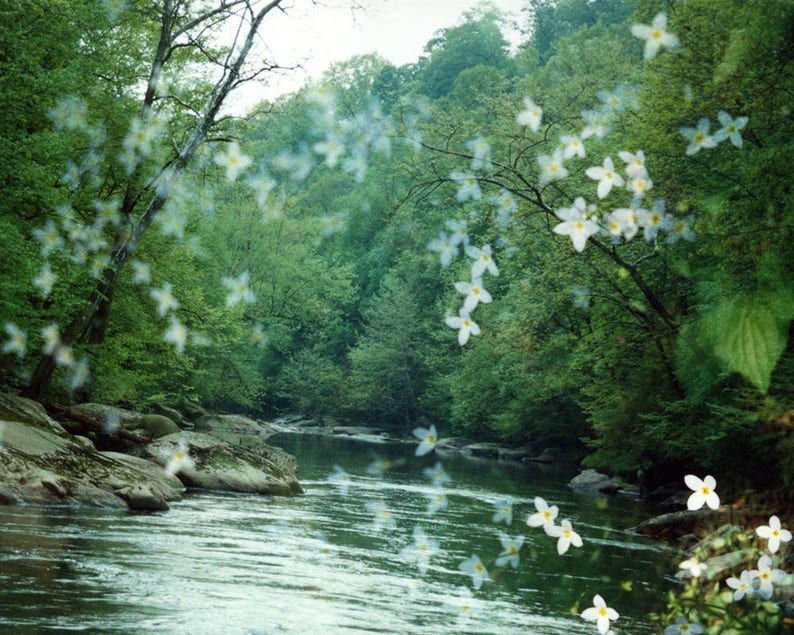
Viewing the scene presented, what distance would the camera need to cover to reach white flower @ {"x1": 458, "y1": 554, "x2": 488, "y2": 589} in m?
10.4

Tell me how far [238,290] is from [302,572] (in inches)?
1312

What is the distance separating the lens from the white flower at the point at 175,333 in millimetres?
24969

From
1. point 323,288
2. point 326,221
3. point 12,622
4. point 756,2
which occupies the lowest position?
point 12,622

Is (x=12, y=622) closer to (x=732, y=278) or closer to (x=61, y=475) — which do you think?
(x=61, y=475)

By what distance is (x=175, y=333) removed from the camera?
25.9 metres

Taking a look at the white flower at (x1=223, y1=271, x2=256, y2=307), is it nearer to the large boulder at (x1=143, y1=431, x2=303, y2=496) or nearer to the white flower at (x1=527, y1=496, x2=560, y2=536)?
the large boulder at (x1=143, y1=431, x2=303, y2=496)

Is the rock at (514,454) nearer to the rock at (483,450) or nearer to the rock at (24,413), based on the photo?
the rock at (483,450)

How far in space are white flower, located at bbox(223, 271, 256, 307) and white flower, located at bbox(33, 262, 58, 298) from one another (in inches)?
848

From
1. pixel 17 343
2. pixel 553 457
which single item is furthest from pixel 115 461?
pixel 553 457

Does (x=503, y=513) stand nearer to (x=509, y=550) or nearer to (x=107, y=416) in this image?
Result: (x=509, y=550)

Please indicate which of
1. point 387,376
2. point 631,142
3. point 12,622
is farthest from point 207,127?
point 387,376

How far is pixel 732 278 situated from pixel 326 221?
51.1 m

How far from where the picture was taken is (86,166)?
2022 cm

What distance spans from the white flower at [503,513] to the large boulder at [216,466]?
3485mm
